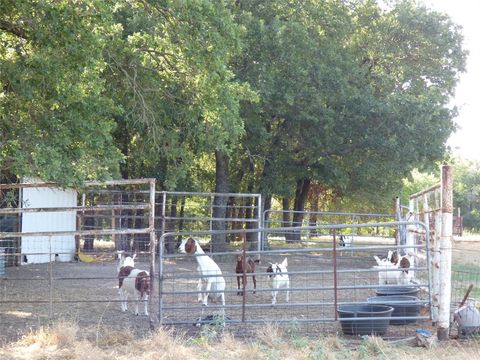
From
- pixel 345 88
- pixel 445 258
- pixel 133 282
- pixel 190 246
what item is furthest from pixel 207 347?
pixel 345 88

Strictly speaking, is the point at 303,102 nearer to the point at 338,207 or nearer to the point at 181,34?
the point at 181,34

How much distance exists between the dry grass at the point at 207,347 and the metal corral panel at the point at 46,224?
35.8ft

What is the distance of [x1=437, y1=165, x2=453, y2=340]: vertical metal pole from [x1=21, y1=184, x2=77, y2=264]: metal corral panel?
41.9ft

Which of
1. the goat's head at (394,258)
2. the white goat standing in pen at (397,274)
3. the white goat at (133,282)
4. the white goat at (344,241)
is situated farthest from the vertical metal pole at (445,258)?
the white goat at (344,241)

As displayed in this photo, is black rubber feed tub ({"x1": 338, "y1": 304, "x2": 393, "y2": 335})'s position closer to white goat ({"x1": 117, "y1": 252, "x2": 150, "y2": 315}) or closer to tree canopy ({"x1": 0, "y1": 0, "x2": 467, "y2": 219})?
white goat ({"x1": 117, "y1": 252, "x2": 150, "y2": 315})

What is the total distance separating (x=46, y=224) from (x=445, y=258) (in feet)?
49.2

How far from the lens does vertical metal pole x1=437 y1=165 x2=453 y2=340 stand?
8.83 meters

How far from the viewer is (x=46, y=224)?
68.1 ft

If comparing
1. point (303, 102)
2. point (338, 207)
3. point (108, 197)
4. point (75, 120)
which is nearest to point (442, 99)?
point (303, 102)

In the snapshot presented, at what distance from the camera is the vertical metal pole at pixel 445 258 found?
8828 millimetres

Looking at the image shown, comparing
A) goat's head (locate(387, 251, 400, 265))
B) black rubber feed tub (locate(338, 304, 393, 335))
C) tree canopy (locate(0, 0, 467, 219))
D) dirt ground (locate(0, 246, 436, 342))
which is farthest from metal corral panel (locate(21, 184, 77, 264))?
black rubber feed tub (locate(338, 304, 393, 335))

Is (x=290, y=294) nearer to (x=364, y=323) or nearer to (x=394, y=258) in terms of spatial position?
(x=394, y=258)

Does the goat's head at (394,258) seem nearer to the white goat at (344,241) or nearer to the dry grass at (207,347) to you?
the white goat at (344,241)

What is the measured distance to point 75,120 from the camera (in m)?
10.2
